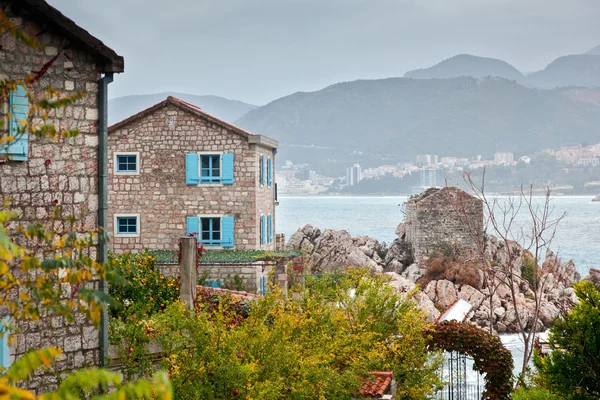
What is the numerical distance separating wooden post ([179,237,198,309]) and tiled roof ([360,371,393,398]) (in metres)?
2.90

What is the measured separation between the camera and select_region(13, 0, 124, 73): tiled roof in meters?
9.11

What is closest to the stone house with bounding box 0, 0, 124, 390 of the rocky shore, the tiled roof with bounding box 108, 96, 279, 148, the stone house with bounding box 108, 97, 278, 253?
the tiled roof with bounding box 108, 96, 279, 148

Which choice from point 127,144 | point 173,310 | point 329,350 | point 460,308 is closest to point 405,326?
point 329,350

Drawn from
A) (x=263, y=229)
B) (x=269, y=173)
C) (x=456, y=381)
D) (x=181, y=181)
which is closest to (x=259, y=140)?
(x=181, y=181)

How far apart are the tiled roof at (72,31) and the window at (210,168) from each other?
16.3 meters

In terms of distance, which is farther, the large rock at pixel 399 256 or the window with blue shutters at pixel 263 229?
the large rock at pixel 399 256

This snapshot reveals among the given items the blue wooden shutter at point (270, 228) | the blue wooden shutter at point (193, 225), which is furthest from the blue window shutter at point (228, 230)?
the blue wooden shutter at point (270, 228)

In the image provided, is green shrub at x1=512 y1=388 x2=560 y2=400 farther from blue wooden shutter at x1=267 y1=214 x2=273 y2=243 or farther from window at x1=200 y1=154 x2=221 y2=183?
blue wooden shutter at x1=267 y1=214 x2=273 y2=243

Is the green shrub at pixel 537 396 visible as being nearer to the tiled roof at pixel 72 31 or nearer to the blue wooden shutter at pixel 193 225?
the tiled roof at pixel 72 31

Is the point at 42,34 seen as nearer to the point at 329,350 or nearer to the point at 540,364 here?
the point at 329,350

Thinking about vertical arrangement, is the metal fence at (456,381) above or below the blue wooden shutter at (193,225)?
below

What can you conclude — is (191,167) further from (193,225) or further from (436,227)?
(436,227)

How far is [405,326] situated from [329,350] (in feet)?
9.09

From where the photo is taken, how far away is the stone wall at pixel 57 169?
9234mm
